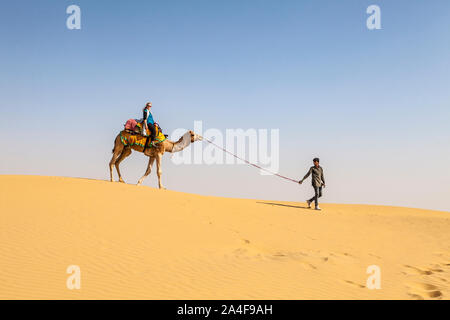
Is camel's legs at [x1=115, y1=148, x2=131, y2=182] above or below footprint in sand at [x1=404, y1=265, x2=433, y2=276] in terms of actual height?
above

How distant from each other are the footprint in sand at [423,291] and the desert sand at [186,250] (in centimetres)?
2

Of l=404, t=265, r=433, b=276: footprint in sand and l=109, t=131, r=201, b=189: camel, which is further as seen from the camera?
l=109, t=131, r=201, b=189: camel

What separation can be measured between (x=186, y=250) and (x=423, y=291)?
15.5 feet

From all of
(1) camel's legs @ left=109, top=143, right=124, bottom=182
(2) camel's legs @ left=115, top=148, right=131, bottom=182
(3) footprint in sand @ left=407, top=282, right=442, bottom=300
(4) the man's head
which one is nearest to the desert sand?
(3) footprint in sand @ left=407, top=282, right=442, bottom=300

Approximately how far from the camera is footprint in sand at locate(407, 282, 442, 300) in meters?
6.02

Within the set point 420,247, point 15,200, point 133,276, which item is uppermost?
point 15,200

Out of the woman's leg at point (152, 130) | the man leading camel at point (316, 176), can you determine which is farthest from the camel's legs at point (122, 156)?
the man leading camel at point (316, 176)

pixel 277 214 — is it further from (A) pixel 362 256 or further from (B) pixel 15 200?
(B) pixel 15 200

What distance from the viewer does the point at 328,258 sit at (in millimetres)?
8234

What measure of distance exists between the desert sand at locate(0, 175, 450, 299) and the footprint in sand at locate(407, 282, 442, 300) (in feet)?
0.06

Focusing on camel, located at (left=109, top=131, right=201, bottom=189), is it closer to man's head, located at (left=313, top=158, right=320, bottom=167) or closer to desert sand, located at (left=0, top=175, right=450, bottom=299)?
desert sand, located at (left=0, top=175, right=450, bottom=299)

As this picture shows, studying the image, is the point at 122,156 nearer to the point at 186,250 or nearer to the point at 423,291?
the point at 186,250
